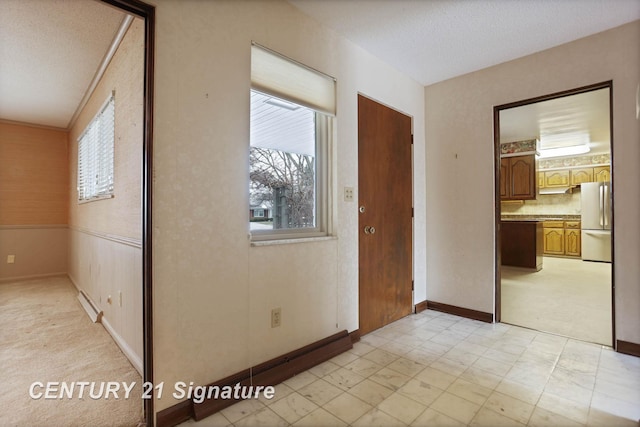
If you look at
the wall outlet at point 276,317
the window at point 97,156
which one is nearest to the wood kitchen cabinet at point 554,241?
the wall outlet at point 276,317

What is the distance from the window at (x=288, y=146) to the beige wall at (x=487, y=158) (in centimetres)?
159

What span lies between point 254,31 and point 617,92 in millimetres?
2786

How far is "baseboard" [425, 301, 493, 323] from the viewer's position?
3.13m

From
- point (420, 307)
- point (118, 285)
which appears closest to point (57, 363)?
point (118, 285)

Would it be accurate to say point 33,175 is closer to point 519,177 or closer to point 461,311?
point 461,311

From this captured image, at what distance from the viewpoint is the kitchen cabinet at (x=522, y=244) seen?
575 cm

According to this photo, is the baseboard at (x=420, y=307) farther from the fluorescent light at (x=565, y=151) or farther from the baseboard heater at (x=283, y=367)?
the fluorescent light at (x=565, y=151)

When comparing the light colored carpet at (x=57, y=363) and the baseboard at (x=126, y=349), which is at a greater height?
the baseboard at (x=126, y=349)

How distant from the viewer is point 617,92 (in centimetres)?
245

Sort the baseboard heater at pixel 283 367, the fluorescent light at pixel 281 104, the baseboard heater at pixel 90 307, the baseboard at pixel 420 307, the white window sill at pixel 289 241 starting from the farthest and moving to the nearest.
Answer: the baseboard at pixel 420 307 → the baseboard heater at pixel 90 307 → the fluorescent light at pixel 281 104 → the white window sill at pixel 289 241 → the baseboard heater at pixel 283 367

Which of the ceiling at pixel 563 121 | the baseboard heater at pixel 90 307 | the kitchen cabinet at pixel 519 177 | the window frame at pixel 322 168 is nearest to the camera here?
the window frame at pixel 322 168

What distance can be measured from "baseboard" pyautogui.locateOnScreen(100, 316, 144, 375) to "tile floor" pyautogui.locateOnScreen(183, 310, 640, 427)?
769 millimetres

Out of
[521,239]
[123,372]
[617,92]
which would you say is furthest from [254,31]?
[521,239]

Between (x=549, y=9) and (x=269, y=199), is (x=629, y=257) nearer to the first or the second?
(x=549, y=9)
